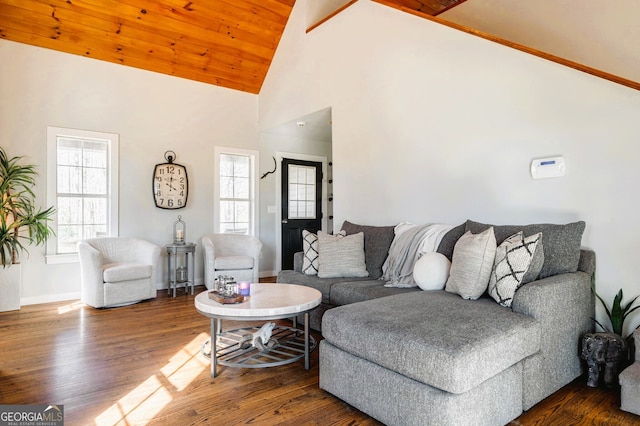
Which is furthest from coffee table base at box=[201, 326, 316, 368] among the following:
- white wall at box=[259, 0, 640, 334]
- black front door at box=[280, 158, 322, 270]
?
black front door at box=[280, 158, 322, 270]

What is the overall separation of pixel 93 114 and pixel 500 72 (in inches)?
179

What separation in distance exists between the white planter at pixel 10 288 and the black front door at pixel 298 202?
343 cm

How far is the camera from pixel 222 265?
191 inches

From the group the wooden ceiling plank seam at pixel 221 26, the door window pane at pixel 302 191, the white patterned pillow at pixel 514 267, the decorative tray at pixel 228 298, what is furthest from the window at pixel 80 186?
the white patterned pillow at pixel 514 267

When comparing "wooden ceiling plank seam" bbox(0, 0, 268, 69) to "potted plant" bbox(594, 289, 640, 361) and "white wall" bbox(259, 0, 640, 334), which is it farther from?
"potted plant" bbox(594, 289, 640, 361)

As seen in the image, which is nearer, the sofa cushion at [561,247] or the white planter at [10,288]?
the sofa cushion at [561,247]

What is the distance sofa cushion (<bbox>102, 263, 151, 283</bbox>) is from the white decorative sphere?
3.12m

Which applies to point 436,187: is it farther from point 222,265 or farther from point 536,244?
point 222,265

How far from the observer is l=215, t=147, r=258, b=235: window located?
585cm

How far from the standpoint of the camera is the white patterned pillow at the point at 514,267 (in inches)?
85.0

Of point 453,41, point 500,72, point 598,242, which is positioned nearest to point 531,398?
point 598,242

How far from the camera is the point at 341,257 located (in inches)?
136

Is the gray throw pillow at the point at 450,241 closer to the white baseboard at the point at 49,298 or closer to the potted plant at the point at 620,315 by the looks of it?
the potted plant at the point at 620,315

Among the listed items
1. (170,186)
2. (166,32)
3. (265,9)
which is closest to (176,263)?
(170,186)
